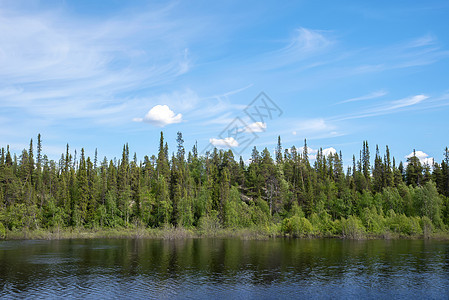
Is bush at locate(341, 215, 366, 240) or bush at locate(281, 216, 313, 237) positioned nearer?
bush at locate(341, 215, 366, 240)

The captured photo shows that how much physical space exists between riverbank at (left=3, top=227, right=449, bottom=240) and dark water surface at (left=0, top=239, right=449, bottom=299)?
3372 centimetres

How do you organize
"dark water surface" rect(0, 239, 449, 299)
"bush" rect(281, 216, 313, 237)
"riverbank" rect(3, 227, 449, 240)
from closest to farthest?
"dark water surface" rect(0, 239, 449, 299) < "riverbank" rect(3, 227, 449, 240) < "bush" rect(281, 216, 313, 237)

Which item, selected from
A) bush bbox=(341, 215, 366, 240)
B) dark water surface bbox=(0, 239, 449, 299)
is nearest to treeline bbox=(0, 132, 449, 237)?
bush bbox=(341, 215, 366, 240)

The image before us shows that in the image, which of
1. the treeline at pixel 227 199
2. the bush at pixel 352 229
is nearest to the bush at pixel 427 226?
the treeline at pixel 227 199

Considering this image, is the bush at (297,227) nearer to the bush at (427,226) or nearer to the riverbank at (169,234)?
the riverbank at (169,234)

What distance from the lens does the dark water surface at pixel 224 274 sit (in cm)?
4019

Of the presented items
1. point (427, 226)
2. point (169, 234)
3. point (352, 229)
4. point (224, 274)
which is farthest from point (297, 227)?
point (224, 274)

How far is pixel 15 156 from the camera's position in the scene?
183 m

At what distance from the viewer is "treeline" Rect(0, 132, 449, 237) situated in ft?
370

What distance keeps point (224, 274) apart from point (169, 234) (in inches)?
2300

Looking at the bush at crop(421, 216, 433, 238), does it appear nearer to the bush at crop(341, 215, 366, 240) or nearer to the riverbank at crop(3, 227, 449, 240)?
the riverbank at crop(3, 227, 449, 240)

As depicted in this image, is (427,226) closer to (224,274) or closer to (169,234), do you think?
(169,234)

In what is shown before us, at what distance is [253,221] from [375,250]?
48575mm

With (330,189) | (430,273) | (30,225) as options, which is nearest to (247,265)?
(430,273)
